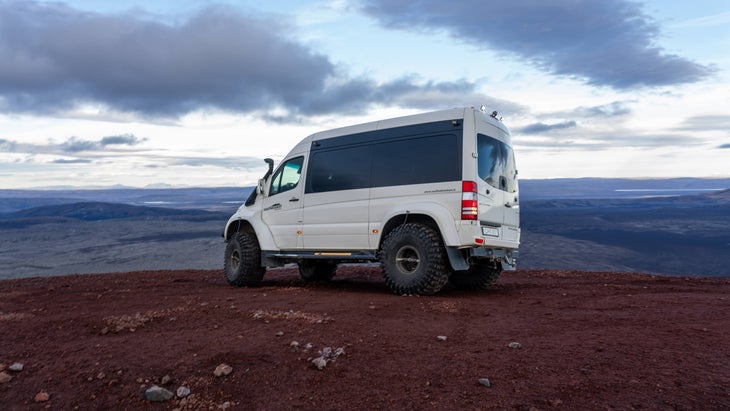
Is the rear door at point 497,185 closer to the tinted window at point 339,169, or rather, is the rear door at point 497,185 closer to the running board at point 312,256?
the tinted window at point 339,169

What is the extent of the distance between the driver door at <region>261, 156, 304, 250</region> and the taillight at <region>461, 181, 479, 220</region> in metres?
3.32

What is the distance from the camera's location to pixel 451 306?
23.4ft

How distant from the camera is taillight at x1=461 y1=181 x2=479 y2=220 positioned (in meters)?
7.76

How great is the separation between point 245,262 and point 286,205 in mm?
1377

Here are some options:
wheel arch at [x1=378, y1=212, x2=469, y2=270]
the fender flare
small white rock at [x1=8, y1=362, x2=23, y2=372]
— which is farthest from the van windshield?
small white rock at [x1=8, y1=362, x2=23, y2=372]

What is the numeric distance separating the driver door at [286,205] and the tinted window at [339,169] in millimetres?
342

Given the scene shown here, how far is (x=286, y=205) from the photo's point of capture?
1016cm

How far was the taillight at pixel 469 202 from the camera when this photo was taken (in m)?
7.76

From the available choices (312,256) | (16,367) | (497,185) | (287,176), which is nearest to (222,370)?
(16,367)

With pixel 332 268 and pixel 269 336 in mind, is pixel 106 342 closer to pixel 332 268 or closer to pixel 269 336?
pixel 269 336

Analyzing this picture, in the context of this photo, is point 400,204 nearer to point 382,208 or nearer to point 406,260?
point 382,208

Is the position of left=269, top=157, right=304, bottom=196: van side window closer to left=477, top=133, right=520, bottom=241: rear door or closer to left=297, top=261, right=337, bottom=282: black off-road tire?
left=297, top=261, right=337, bottom=282: black off-road tire

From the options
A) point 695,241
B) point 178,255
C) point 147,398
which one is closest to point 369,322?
point 147,398

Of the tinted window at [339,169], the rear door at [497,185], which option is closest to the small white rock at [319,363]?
the rear door at [497,185]
